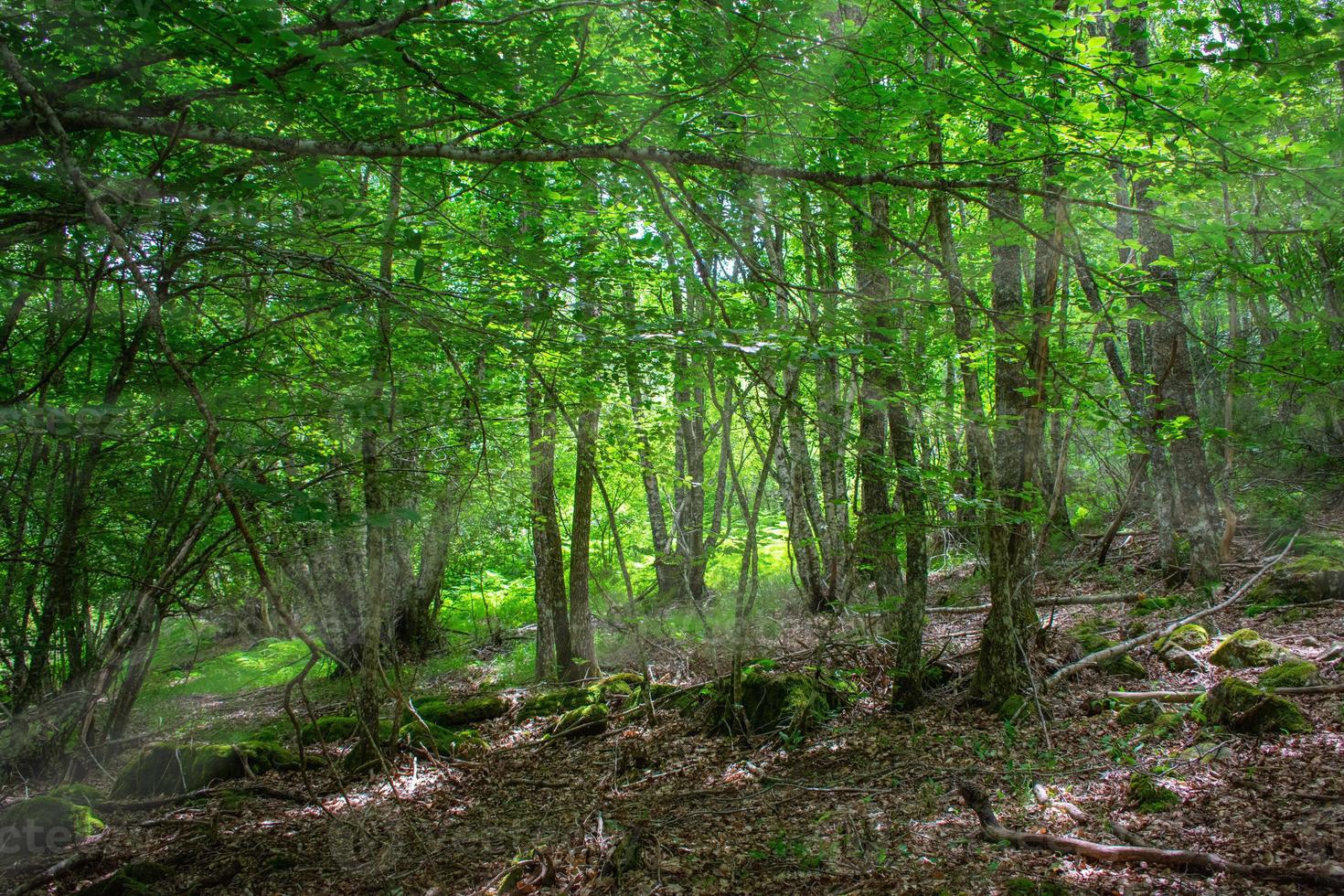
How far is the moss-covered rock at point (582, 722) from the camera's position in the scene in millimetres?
7273

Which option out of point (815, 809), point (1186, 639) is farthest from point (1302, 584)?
point (815, 809)

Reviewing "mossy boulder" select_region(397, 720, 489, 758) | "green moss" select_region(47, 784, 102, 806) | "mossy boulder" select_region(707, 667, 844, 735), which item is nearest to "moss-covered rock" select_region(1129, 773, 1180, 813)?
"mossy boulder" select_region(707, 667, 844, 735)

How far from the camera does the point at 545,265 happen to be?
4.30 meters

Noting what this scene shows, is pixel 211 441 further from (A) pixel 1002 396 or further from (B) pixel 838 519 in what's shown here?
(B) pixel 838 519

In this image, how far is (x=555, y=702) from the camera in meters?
8.08

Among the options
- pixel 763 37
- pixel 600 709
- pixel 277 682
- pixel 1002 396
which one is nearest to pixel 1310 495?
pixel 1002 396

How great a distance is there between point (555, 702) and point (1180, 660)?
5877 millimetres

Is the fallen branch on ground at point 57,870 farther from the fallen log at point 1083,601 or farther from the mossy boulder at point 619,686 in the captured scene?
the fallen log at point 1083,601

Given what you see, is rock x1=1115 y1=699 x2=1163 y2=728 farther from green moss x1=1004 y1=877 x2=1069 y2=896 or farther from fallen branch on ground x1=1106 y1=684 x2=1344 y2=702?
green moss x1=1004 y1=877 x2=1069 y2=896

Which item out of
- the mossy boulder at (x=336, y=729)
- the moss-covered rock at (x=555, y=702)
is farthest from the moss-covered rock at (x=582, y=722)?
the mossy boulder at (x=336, y=729)

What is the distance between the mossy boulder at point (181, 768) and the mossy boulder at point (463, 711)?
135 cm

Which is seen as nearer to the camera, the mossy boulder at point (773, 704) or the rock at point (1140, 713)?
the rock at point (1140, 713)

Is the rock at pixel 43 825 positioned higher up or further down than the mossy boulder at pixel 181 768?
higher up

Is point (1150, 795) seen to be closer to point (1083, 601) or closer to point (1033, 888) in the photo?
point (1033, 888)
